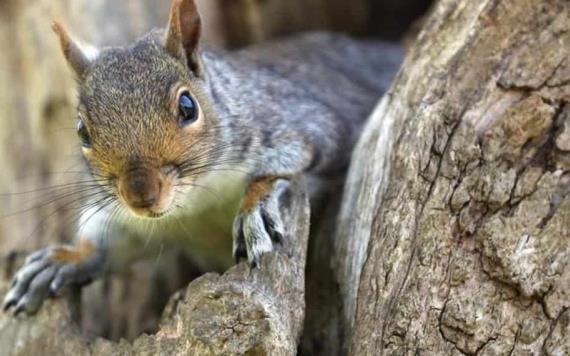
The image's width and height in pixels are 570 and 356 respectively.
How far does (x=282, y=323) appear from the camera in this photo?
81.7 inches

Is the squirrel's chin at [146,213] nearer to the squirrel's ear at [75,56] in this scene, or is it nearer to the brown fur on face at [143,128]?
the brown fur on face at [143,128]

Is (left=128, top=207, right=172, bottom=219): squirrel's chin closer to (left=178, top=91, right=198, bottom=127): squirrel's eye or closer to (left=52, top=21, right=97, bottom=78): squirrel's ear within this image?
(left=178, top=91, right=198, bottom=127): squirrel's eye

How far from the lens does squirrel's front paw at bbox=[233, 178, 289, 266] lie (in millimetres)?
2336

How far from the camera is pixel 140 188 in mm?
2188

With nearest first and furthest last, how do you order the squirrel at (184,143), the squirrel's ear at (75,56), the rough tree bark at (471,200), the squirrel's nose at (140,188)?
the rough tree bark at (471,200), the squirrel's nose at (140,188), the squirrel at (184,143), the squirrel's ear at (75,56)

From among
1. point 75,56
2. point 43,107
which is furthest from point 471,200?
point 43,107

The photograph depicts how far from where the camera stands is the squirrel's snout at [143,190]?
2.19 meters

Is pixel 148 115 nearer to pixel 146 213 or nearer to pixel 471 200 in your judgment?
pixel 146 213

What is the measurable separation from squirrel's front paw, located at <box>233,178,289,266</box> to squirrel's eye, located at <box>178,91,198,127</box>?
313mm

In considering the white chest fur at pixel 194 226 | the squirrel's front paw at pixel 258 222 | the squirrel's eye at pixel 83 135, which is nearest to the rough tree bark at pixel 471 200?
the squirrel's front paw at pixel 258 222

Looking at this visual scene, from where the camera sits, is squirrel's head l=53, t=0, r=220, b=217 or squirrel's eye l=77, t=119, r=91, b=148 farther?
squirrel's eye l=77, t=119, r=91, b=148

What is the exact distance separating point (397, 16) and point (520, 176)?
263 cm

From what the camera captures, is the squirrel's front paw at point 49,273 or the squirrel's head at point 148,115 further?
the squirrel's front paw at point 49,273

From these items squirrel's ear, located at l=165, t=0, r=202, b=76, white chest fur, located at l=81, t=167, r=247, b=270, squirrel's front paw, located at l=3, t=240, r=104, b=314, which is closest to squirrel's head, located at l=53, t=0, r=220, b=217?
squirrel's ear, located at l=165, t=0, r=202, b=76
